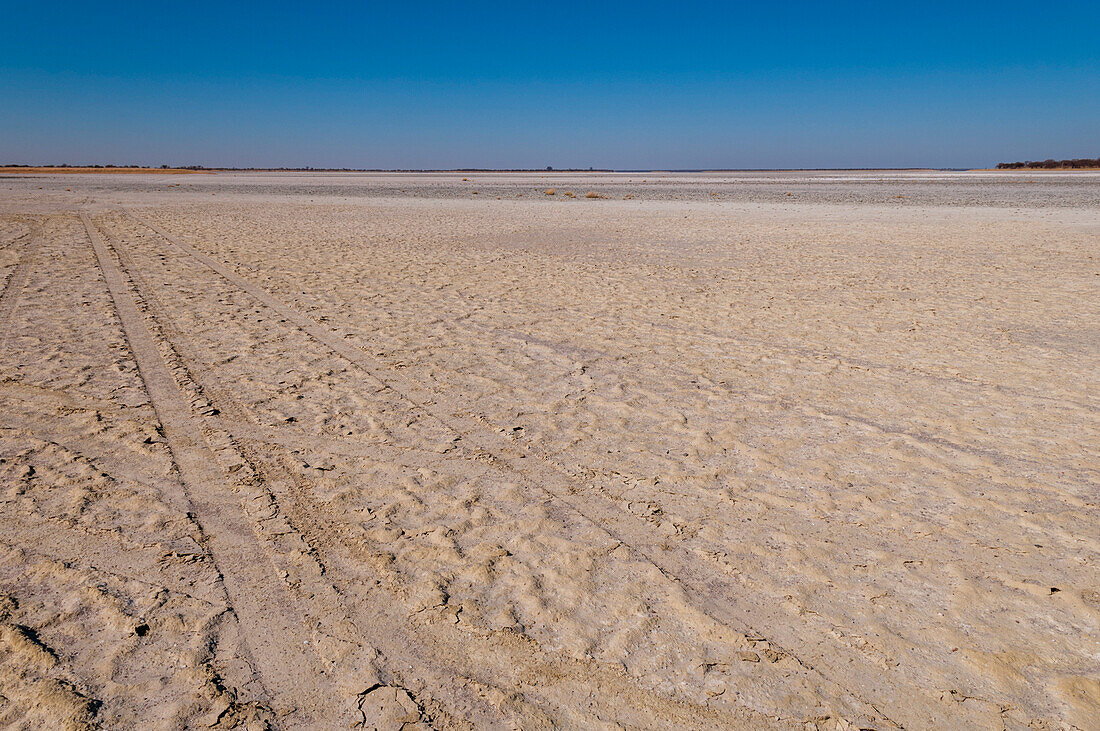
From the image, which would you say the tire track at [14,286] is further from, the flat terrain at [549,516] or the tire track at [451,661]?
the tire track at [451,661]

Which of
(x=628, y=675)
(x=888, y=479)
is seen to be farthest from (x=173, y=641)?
(x=888, y=479)

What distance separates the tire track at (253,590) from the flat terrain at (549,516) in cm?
1

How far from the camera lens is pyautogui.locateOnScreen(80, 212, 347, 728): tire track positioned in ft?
7.63

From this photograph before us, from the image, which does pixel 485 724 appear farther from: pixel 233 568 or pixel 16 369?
pixel 16 369

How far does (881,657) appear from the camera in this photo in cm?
255

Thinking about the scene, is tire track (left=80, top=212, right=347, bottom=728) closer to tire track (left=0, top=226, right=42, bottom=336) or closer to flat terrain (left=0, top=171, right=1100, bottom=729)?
flat terrain (left=0, top=171, right=1100, bottom=729)

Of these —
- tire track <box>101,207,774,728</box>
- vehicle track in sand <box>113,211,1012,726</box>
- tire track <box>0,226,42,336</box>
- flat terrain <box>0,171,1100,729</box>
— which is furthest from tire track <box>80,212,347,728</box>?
tire track <box>0,226,42,336</box>

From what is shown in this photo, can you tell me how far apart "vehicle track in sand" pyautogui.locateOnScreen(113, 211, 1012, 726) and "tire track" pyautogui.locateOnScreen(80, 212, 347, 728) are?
1.47 m

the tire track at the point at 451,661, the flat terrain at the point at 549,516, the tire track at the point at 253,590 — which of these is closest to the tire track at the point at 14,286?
the flat terrain at the point at 549,516

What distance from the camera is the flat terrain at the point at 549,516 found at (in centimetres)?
240

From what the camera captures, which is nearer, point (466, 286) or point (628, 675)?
point (628, 675)

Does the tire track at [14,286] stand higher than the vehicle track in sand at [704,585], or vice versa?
the vehicle track in sand at [704,585]

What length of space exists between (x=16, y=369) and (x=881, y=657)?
677 centimetres

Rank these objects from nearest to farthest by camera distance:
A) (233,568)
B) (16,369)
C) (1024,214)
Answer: (233,568) < (16,369) < (1024,214)
